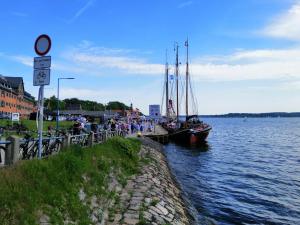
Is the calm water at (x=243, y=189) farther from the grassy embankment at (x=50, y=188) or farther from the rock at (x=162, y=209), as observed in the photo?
the grassy embankment at (x=50, y=188)

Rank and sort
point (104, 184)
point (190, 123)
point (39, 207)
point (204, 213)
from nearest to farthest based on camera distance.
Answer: point (39, 207)
point (104, 184)
point (204, 213)
point (190, 123)

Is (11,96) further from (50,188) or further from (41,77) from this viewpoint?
(50,188)

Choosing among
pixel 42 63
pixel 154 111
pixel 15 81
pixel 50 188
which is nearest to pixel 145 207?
pixel 50 188

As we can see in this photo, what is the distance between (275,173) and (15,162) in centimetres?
2403

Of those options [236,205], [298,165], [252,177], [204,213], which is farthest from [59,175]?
[298,165]

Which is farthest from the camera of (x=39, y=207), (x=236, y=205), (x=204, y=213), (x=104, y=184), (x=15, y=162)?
(x=236, y=205)

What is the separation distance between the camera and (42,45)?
10.2m

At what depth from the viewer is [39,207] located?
7.71 m

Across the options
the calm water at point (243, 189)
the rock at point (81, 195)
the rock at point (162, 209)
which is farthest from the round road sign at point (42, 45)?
the calm water at point (243, 189)

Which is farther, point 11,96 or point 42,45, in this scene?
point 11,96

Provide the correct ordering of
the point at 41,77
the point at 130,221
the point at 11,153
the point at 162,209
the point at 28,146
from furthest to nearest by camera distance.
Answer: the point at 28,146
the point at 162,209
the point at 41,77
the point at 130,221
the point at 11,153

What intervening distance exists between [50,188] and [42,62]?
3.71m

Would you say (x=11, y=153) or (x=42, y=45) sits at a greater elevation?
(x=42, y=45)

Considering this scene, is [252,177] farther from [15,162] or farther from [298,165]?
[15,162]
